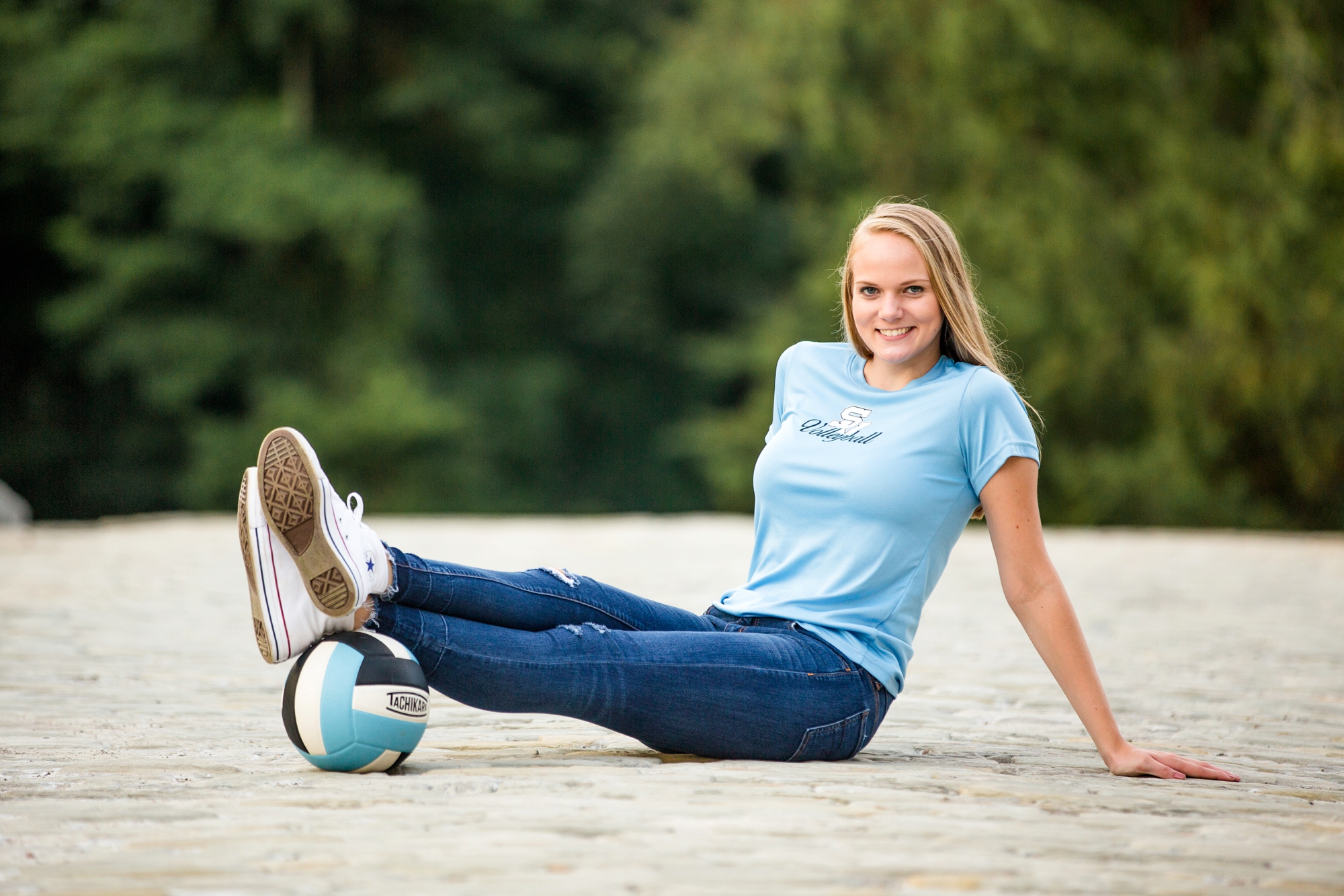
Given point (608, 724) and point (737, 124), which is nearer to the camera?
point (608, 724)

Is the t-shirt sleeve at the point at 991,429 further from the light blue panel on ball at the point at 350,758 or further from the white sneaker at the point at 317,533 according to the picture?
the light blue panel on ball at the point at 350,758

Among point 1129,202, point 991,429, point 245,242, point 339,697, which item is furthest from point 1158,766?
point 245,242

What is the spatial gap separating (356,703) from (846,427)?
4.39ft

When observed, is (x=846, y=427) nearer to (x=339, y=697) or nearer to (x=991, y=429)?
(x=991, y=429)

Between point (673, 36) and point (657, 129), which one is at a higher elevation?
point (673, 36)

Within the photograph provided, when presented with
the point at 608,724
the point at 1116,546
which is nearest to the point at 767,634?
the point at 608,724

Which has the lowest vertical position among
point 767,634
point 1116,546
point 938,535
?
point 1116,546

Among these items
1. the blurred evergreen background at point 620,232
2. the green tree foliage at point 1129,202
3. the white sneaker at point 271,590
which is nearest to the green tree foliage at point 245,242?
the blurred evergreen background at point 620,232

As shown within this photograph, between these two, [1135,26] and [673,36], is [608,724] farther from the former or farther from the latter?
[673,36]

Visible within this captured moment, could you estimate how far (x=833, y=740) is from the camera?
11.1 feet

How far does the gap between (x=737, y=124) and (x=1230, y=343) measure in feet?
34.2

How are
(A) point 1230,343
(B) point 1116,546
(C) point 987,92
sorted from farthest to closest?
(C) point 987,92, (A) point 1230,343, (B) point 1116,546

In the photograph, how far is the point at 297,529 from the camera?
10.0 feet

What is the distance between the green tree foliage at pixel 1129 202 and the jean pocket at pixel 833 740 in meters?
12.7
